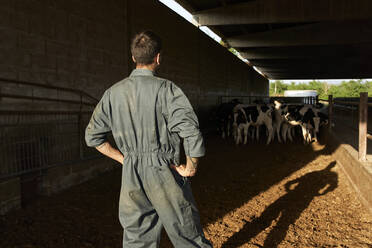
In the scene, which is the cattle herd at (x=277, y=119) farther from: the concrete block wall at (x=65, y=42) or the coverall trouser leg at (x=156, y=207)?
the coverall trouser leg at (x=156, y=207)

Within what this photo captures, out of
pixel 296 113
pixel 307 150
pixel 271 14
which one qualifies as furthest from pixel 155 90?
pixel 271 14

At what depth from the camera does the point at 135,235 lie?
73.0 inches

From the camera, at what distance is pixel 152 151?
180 centimetres

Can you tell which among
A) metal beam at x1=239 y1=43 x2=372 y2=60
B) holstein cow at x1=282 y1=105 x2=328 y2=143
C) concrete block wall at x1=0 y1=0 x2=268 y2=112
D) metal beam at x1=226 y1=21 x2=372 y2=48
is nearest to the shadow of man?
concrete block wall at x1=0 y1=0 x2=268 y2=112

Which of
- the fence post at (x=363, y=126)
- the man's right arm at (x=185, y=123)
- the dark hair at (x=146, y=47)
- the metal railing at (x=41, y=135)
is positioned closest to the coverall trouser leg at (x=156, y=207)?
the man's right arm at (x=185, y=123)

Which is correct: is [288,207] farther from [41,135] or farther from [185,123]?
[41,135]

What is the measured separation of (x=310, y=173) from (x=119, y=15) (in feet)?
17.6

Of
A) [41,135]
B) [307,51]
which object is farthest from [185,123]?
[307,51]

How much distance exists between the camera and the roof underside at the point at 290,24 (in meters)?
10.2

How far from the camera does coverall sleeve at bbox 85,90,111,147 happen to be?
190 centimetres

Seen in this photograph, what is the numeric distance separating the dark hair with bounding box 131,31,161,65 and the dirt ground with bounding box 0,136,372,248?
205 cm

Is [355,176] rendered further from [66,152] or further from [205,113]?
[205,113]

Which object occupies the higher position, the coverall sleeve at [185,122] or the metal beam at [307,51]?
the metal beam at [307,51]

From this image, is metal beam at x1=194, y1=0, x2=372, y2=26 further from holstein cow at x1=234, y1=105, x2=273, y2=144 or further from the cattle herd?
holstein cow at x1=234, y1=105, x2=273, y2=144
